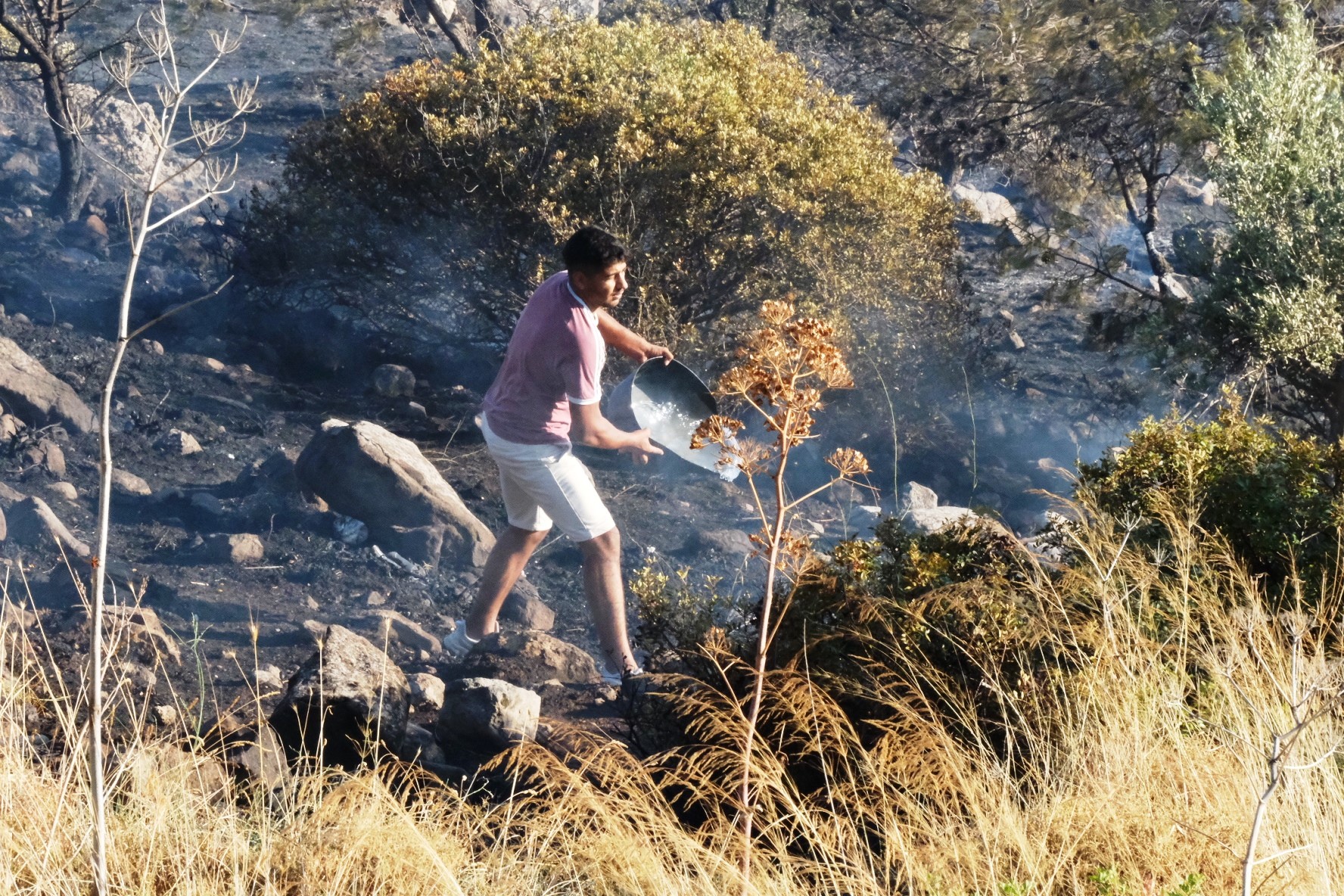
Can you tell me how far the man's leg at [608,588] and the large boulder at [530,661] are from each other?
0.39 metres

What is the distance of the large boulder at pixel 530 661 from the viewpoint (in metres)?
5.00

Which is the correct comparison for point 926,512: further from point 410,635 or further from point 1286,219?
point 1286,219

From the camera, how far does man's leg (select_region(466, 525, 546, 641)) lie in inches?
194

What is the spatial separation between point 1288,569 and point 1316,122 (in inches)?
148

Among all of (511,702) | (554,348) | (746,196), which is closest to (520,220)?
(746,196)

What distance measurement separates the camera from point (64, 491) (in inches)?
244

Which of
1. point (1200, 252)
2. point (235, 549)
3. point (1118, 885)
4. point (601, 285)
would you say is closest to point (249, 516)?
point (235, 549)

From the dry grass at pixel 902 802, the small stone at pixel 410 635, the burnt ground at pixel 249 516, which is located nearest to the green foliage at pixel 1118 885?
the dry grass at pixel 902 802

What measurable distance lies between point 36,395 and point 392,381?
2279mm

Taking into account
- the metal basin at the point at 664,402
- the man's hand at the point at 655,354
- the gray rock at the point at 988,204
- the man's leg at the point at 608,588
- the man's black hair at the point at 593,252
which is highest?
the man's black hair at the point at 593,252

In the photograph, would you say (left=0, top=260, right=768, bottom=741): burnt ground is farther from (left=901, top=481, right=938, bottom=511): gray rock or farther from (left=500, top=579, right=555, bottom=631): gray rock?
(left=901, top=481, right=938, bottom=511): gray rock

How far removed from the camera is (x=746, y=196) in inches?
295

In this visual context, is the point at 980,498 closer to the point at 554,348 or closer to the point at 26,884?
the point at 554,348

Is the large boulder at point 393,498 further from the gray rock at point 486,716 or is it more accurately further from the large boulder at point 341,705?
the large boulder at point 341,705
